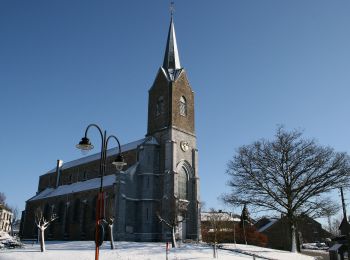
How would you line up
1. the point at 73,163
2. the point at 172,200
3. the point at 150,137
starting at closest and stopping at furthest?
the point at 172,200 < the point at 150,137 < the point at 73,163

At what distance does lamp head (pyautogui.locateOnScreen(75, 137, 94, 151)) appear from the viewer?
14195mm

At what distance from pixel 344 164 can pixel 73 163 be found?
4586cm

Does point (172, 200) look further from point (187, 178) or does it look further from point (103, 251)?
point (103, 251)

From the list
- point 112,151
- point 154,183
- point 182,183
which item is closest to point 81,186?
point 112,151

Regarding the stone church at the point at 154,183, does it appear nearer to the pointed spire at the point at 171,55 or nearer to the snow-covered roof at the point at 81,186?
the pointed spire at the point at 171,55

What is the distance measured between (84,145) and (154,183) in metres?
31.0

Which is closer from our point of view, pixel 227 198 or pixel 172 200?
pixel 227 198

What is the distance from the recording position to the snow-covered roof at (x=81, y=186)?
45.2 metres

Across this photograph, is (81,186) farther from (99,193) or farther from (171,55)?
(99,193)

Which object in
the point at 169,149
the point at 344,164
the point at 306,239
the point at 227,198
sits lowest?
the point at 306,239

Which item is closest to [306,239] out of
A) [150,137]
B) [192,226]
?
[192,226]

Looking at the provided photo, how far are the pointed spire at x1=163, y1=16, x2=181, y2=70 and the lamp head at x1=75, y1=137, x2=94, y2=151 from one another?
40536 mm

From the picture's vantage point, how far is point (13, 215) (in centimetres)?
11025

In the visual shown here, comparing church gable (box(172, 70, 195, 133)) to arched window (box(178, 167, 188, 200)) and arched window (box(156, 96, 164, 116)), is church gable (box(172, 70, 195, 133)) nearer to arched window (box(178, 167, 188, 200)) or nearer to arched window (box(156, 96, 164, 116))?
arched window (box(156, 96, 164, 116))
